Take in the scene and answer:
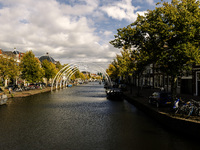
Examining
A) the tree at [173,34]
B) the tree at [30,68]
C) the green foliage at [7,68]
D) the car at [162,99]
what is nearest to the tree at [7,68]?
the green foliage at [7,68]

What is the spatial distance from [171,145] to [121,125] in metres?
Answer: 4.14

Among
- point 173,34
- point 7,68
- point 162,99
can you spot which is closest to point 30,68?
point 7,68

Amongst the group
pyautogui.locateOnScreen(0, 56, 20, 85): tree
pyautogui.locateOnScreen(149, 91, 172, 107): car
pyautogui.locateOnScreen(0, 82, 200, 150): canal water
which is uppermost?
pyautogui.locateOnScreen(0, 56, 20, 85): tree

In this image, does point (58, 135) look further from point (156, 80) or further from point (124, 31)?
point (156, 80)

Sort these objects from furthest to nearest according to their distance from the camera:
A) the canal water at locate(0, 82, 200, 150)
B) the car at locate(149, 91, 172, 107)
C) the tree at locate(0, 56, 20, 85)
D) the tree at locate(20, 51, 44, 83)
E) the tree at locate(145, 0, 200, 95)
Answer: the tree at locate(20, 51, 44, 83), the tree at locate(0, 56, 20, 85), the car at locate(149, 91, 172, 107), the tree at locate(145, 0, 200, 95), the canal water at locate(0, 82, 200, 150)

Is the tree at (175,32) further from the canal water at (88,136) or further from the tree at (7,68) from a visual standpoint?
the tree at (7,68)

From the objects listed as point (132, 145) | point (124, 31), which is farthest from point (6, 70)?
point (132, 145)

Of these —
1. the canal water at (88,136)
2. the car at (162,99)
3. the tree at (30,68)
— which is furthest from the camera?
the tree at (30,68)

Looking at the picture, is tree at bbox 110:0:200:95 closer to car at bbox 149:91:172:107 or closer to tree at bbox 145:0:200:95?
tree at bbox 145:0:200:95

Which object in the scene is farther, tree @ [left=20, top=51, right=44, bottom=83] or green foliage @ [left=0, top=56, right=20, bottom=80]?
tree @ [left=20, top=51, right=44, bottom=83]

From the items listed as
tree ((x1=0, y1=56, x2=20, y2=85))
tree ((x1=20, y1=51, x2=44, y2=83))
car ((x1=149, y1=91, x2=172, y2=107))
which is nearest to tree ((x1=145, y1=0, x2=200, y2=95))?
car ((x1=149, y1=91, x2=172, y2=107))

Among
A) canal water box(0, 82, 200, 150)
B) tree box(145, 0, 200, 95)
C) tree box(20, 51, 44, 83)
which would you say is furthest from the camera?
tree box(20, 51, 44, 83)

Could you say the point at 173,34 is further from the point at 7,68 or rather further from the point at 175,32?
the point at 7,68

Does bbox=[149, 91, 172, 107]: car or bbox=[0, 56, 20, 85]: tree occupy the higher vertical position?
bbox=[0, 56, 20, 85]: tree
